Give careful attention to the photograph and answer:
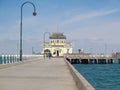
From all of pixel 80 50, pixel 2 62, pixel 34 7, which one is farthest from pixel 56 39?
pixel 2 62

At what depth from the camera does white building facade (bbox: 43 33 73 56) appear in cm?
14012

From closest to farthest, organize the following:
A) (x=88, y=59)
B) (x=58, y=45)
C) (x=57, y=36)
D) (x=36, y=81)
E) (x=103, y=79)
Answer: (x=36, y=81)
(x=103, y=79)
(x=88, y=59)
(x=58, y=45)
(x=57, y=36)

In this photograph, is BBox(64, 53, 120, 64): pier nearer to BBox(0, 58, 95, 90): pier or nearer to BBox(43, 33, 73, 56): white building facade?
BBox(43, 33, 73, 56): white building facade

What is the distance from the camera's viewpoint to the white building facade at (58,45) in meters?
140

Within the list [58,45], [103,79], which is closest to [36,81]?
[103,79]

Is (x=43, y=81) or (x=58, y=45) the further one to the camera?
(x=58, y=45)

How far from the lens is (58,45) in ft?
463

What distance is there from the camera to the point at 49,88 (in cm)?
1438

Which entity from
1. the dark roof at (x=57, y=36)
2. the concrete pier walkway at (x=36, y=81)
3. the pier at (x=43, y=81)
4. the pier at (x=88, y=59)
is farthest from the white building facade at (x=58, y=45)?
the pier at (x=43, y=81)

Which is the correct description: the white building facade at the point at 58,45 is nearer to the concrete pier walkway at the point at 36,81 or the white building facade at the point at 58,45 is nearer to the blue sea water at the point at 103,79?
the blue sea water at the point at 103,79

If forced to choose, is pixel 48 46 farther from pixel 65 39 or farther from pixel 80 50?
pixel 80 50

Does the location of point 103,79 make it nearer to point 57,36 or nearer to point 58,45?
point 58,45

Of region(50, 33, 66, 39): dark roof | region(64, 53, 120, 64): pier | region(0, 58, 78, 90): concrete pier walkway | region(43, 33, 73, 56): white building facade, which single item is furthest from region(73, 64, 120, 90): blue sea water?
region(50, 33, 66, 39): dark roof

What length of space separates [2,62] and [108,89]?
10799mm
